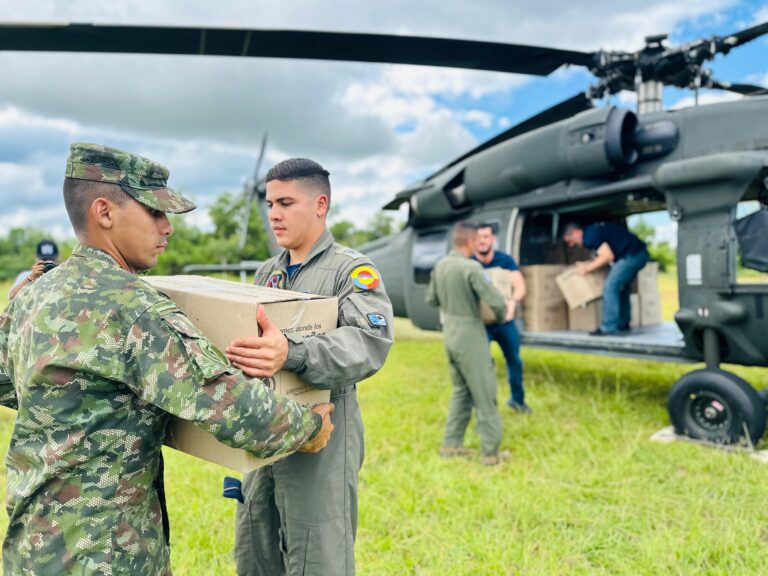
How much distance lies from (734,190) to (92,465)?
4.89m

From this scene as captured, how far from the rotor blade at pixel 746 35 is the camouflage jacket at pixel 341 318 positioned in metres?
4.41

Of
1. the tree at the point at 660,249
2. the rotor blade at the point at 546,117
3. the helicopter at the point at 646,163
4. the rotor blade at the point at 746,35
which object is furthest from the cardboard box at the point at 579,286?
the tree at the point at 660,249

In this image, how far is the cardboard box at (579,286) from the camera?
6246mm

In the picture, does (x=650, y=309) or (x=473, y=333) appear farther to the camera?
(x=650, y=309)

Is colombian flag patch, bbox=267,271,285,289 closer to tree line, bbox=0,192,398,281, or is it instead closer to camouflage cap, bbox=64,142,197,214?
camouflage cap, bbox=64,142,197,214

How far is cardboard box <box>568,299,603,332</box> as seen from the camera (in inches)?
262

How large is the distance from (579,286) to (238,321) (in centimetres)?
539

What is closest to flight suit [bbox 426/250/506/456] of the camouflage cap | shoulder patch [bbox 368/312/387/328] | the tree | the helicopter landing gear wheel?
the helicopter landing gear wheel

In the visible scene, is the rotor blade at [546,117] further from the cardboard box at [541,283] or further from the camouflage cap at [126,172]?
the camouflage cap at [126,172]

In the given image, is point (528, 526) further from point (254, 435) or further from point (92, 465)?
point (92, 465)

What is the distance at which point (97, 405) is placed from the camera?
4.56 feet

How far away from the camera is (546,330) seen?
6496 mm

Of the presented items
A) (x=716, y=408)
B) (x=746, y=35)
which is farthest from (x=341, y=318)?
(x=746, y=35)

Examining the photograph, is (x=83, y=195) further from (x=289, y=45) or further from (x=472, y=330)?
(x=289, y=45)
